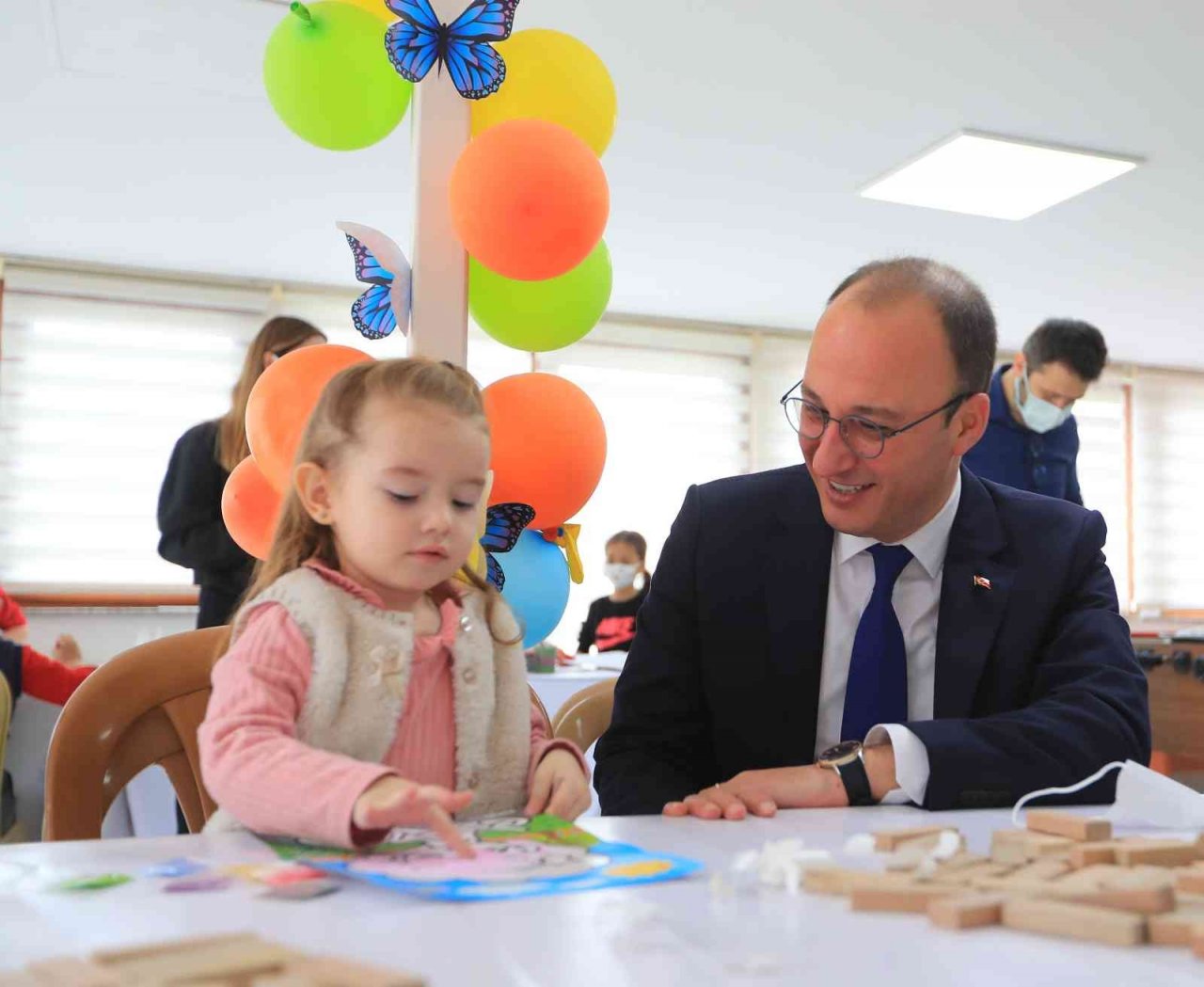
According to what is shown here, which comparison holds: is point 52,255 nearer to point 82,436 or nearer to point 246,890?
point 82,436

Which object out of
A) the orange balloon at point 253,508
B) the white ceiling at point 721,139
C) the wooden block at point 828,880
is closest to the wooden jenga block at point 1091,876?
the wooden block at point 828,880

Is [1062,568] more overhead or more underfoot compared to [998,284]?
more underfoot

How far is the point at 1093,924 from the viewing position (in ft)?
2.13

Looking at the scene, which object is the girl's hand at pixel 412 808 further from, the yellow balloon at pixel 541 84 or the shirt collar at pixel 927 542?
the yellow balloon at pixel 541 84

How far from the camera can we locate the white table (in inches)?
23.2

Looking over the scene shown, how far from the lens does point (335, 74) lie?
1740 mm

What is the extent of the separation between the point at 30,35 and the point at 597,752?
140 inches

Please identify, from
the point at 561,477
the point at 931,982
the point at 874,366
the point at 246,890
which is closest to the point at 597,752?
the point at 561,477

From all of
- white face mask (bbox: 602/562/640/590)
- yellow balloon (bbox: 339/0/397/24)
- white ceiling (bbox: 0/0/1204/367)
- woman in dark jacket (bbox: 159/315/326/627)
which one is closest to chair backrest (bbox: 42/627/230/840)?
yellow balloon (bbox: 339/0/397/24)

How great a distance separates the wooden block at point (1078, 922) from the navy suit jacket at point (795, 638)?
2.29 feet

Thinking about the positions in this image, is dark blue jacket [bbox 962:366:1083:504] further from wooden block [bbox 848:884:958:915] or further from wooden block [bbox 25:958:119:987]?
wooden block [bbox 25:958:119:987]

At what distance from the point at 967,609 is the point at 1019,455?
2628 mm

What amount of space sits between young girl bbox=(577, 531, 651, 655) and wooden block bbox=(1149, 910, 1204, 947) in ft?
16.7

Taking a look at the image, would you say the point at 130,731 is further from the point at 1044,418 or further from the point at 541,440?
the point at 1044,418
